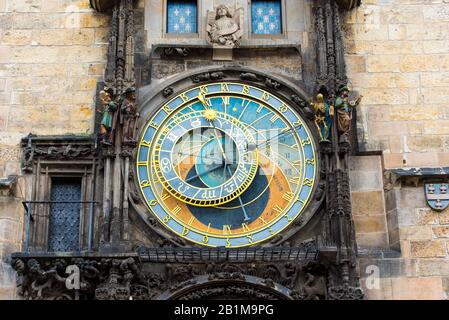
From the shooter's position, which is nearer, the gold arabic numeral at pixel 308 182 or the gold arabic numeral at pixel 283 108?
the gold arabic numeral at pixel 308 182

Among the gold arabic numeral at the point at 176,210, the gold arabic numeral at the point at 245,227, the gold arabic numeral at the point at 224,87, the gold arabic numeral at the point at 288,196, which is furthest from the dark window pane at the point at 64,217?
the gold arabic numeral at the point at 288,196

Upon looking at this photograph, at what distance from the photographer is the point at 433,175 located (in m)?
13.4

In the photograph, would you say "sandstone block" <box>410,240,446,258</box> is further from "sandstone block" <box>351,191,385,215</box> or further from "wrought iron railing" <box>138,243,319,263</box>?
"wrought iron railing" <box>138,243,319,263</box>

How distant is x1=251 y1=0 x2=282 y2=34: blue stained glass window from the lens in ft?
48.0

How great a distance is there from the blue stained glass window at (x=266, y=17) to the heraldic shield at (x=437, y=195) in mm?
3124

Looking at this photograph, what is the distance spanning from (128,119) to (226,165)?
55.9 inches

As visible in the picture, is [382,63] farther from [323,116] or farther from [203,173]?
[203,173]

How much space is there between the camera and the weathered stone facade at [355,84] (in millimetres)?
13320

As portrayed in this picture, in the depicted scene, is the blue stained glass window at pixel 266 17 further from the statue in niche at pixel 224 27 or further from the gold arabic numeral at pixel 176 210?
the gold arabic numeral at pixel 176 210

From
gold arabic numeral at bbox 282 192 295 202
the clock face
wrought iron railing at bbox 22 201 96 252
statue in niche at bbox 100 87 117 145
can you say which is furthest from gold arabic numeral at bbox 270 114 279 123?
wrought iron railing at bbox 22 201 96 252

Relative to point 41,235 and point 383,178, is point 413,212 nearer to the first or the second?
point 383,178

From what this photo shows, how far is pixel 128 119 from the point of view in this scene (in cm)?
1349
